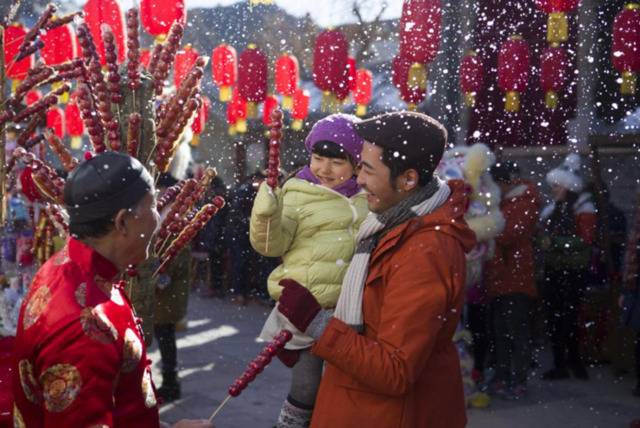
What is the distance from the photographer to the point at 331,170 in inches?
141

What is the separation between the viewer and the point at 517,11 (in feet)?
33.6

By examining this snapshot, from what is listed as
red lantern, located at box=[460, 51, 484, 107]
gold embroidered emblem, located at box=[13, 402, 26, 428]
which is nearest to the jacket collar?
gold embroidered emblem, located at box=[13, 402, 26, 428]

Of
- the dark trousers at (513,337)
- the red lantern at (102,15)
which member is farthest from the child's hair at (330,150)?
the dark trousers at (513,337)

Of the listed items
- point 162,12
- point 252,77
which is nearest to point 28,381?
point 162,12

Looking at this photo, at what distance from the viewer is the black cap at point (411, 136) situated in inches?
89.5

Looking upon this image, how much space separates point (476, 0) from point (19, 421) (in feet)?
31.2

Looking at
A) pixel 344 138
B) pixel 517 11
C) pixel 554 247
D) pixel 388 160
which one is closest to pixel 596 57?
pixel 517 11

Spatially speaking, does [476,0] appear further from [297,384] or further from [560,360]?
[297,384]

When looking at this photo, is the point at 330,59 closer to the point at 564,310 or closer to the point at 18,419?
the point at 564,310

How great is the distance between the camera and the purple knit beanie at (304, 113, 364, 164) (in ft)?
11.5

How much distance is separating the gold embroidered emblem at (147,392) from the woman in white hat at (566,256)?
17.4 feet

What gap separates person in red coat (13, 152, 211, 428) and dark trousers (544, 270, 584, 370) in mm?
5504

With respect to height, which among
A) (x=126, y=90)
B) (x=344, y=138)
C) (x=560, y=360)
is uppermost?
(x=126, y=90)

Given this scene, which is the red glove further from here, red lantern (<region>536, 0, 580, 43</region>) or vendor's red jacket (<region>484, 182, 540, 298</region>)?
red lantern (<region>536, 0, 580, 43</region>)
